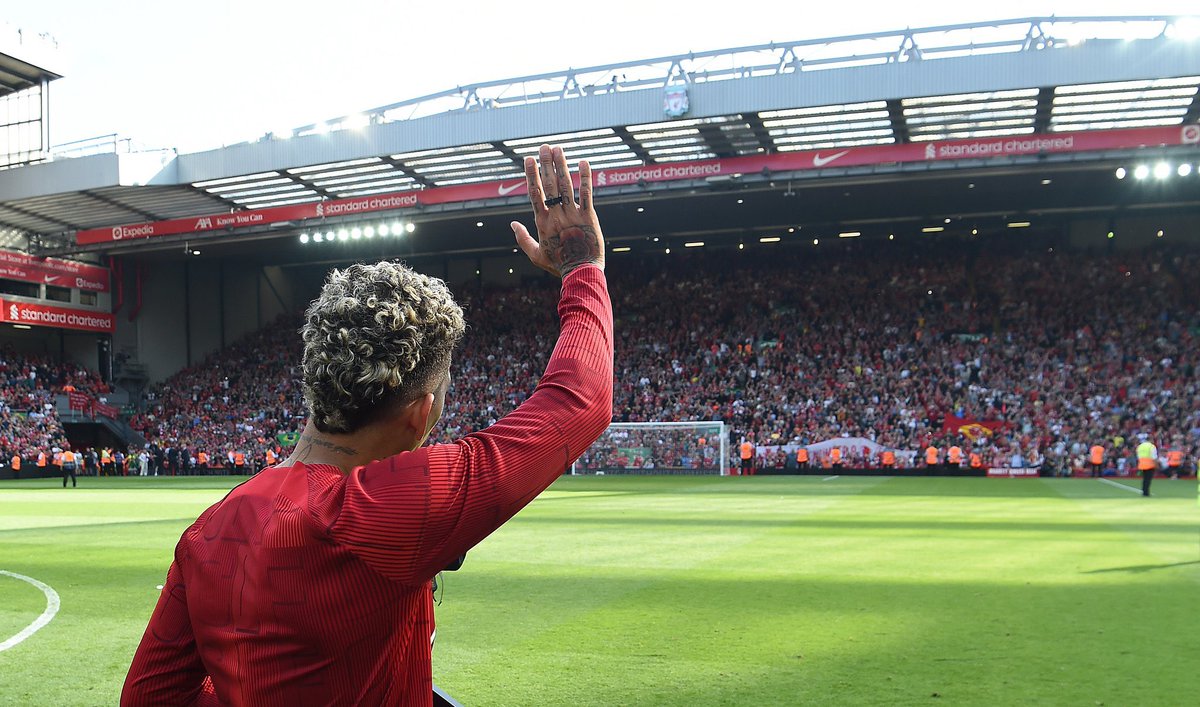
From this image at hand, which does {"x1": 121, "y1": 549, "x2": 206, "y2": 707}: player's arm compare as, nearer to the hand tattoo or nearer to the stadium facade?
the hand tattoo

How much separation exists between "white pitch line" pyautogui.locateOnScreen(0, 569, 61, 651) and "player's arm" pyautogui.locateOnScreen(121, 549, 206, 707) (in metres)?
6.63

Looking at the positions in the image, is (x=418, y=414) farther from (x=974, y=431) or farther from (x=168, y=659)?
(x=974, y=431)

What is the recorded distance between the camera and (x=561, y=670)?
6480 mm

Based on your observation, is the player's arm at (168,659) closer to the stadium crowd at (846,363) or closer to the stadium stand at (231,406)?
the stadium crowd at (846,363)

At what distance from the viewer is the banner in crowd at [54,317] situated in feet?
137

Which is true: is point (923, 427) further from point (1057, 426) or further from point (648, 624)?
point (648, 624)

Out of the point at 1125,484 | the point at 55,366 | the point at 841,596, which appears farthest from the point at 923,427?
the point at 55,366

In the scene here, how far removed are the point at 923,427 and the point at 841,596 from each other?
27114mm

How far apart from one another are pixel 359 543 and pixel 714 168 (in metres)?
31.7

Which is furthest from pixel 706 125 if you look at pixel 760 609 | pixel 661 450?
pixel 760 609

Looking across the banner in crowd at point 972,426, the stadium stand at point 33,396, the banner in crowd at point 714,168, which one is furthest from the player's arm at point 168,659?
the stadium stand at point 33,396

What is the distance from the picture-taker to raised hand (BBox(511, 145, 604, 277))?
6.42 feet

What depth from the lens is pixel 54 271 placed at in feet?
145

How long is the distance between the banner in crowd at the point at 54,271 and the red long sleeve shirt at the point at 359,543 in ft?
153
